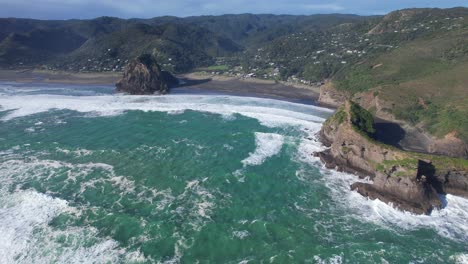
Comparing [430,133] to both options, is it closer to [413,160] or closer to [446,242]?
[413,160]

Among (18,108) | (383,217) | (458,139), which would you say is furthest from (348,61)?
(18,108)

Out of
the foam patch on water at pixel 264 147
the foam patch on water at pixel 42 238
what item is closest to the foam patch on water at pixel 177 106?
the foam patch on water at pixel 264 147

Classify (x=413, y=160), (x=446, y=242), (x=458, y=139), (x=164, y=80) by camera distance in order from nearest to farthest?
(x=446, y=242) < (x=413, y=160) < (x=458, y=139) < (x=164, y=80)

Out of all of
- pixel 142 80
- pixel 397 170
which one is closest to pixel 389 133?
pixel 397 170

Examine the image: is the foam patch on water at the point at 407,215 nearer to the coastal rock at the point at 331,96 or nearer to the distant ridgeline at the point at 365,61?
the distant ridgeline at the point at 365,61

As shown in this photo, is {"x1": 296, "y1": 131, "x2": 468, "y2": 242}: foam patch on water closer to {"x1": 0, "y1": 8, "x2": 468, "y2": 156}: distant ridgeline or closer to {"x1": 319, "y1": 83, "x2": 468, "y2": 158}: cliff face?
{"x1": 319, "y1": 83, "x2": 468, "y2": 158}: cliff face

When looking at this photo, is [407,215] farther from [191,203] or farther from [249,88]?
[249,88]

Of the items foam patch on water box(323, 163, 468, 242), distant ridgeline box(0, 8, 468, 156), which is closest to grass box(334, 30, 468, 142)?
distant ridgeline box(0, 8, 468, 156)
